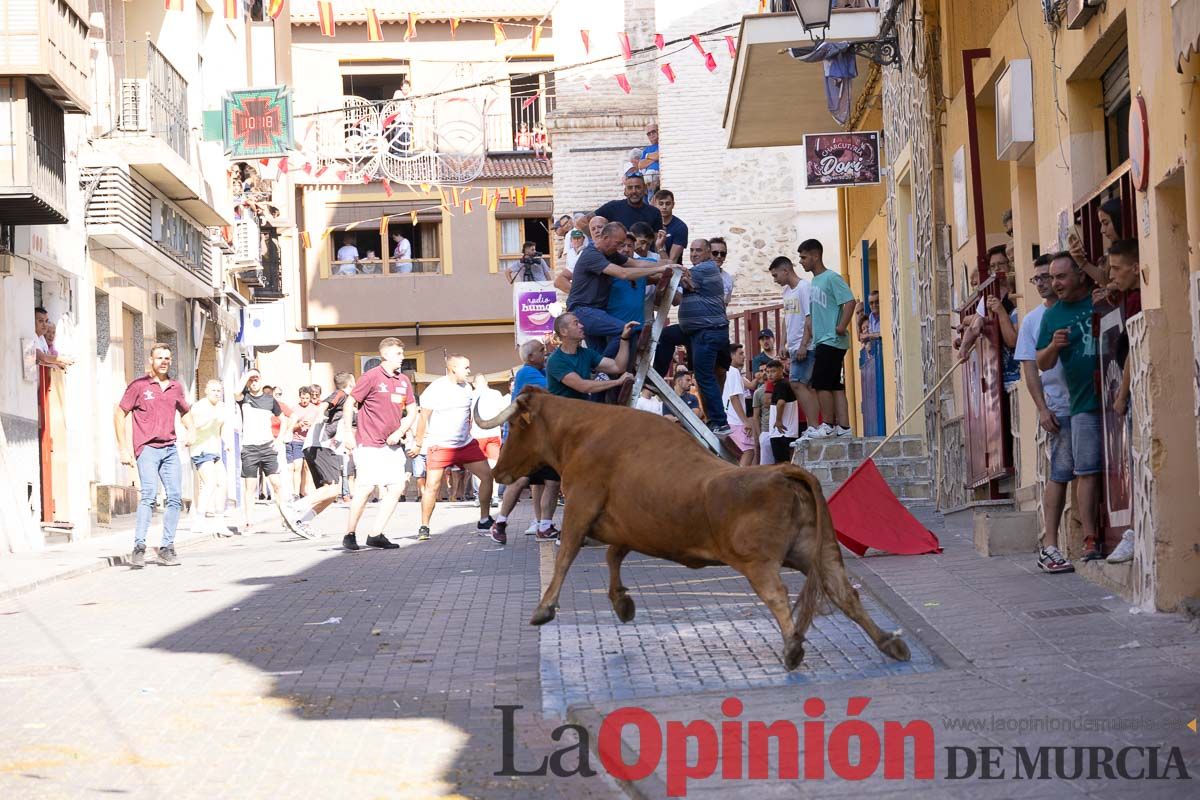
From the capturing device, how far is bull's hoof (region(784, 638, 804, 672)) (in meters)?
7.67

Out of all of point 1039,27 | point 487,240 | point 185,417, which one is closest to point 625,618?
point 1039,27

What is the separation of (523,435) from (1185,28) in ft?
12.6

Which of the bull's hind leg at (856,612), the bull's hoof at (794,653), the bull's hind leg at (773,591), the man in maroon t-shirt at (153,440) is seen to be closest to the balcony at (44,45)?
the man in maroon t-shirt at (153,440)

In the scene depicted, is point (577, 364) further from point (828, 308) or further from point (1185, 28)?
point (1185, 28)

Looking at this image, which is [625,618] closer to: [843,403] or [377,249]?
[843,403]

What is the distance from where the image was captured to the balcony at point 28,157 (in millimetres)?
19844

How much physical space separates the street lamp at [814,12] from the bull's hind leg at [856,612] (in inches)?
393

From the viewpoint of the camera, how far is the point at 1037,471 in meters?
12.1

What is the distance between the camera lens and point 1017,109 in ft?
43.0

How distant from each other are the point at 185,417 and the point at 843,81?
8.35 m

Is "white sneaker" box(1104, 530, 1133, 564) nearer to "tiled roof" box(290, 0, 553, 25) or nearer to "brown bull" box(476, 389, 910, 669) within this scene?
"brown bull" box(476, 389, 910, 669)

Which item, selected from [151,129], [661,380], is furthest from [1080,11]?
[151,129]

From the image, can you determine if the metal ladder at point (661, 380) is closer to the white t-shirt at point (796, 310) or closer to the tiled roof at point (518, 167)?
the white t-shirt at point (796, 310)

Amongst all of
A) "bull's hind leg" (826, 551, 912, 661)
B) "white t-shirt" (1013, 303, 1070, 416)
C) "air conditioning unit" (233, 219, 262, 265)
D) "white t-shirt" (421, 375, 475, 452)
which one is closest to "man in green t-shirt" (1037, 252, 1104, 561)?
"white t-shirt" (1013, 303, 1070, 416)
